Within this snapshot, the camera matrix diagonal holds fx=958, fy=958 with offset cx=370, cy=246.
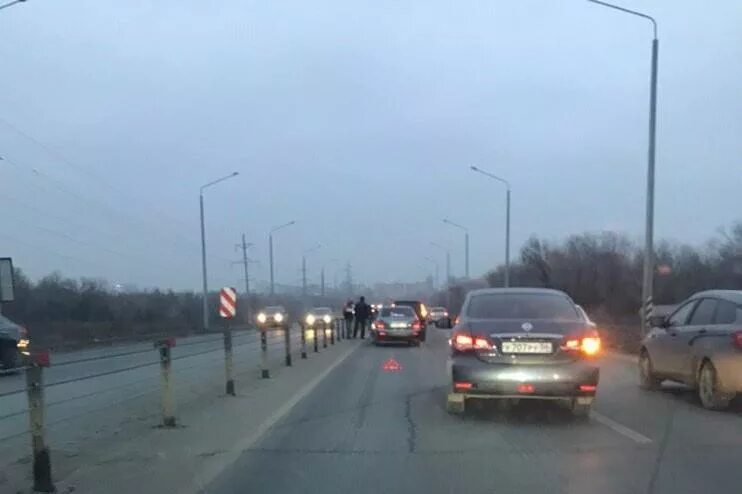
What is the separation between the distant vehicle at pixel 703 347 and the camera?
12.4m

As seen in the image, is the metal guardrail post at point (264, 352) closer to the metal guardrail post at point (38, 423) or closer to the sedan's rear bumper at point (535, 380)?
the sedan's rear bumper at point (535, 380)

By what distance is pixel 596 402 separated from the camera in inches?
552

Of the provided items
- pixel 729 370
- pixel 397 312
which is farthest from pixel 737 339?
pixel 397 312

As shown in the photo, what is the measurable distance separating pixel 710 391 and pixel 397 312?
2405cm

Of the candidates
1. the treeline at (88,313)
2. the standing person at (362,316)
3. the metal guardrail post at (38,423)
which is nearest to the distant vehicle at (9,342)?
the treeline at (88,313)

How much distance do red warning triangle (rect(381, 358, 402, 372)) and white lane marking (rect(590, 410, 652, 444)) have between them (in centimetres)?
958

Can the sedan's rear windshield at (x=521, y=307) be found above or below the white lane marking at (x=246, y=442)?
above

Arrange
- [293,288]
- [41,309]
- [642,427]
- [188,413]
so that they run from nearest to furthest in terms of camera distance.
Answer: [642,427] → [188,413] → [41,309] → [293,288]

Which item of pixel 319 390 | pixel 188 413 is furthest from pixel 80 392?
pixel 319 390

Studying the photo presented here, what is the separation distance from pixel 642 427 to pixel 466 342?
2305mm

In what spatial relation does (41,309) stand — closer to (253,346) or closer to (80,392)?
(253,346)

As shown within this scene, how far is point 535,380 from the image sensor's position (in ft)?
37.3

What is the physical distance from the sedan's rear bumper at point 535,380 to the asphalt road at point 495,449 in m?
0.42

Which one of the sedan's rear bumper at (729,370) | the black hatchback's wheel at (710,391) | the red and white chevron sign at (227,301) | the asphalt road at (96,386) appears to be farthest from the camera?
the red and white chevron sign at (227,301)
